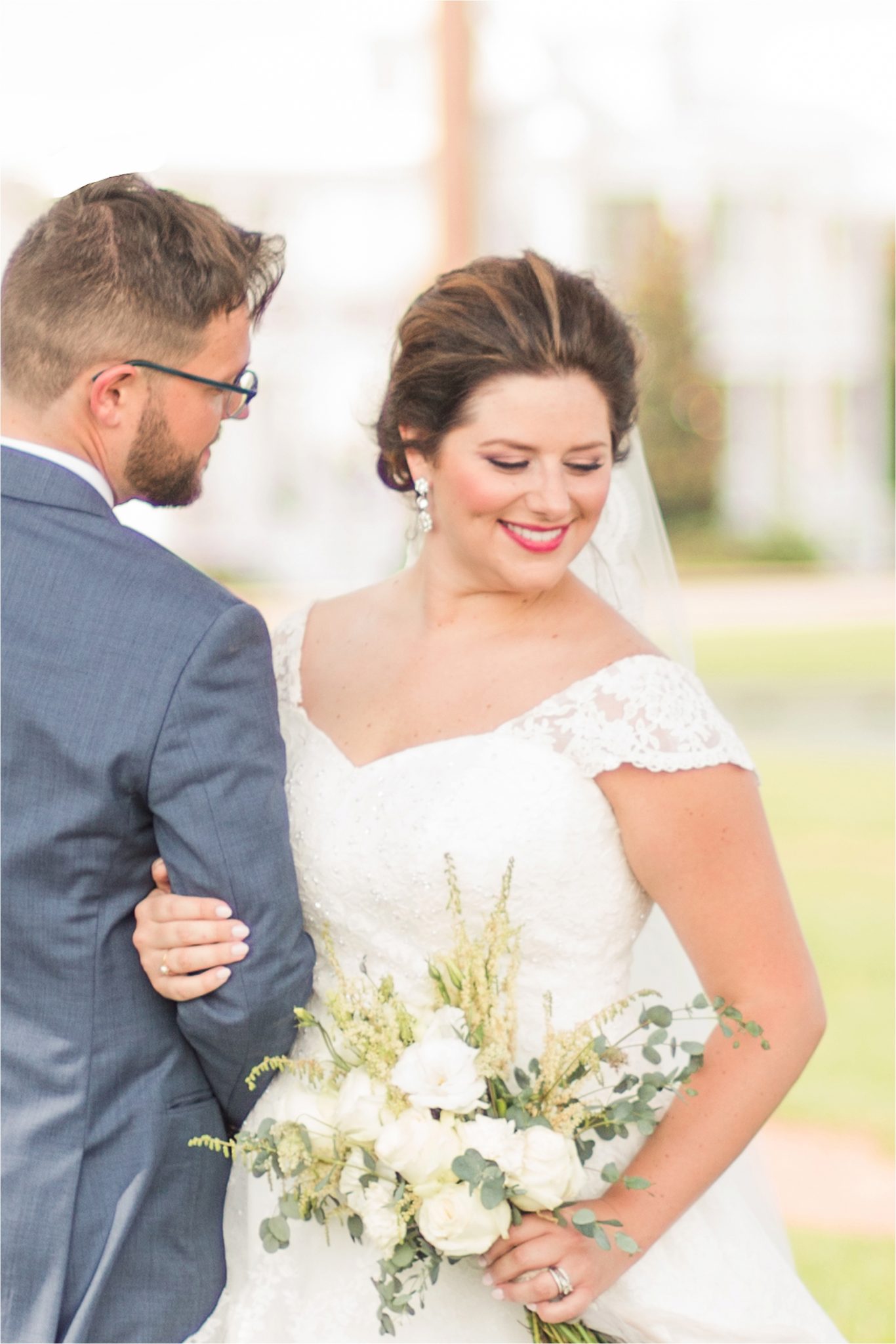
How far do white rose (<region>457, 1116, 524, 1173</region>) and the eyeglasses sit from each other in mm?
1134

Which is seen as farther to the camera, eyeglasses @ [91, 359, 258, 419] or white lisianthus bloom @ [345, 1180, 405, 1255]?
eyeglasses @ [91, 359, 258, 419]

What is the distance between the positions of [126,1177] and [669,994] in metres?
1.19

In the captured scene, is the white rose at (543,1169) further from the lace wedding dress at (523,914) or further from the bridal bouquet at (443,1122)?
the lace wedding dress at (523,914)

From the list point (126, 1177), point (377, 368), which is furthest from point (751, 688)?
point (126, 1177)

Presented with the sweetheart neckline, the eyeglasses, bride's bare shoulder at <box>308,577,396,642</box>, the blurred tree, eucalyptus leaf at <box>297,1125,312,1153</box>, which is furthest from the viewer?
the blurred tree

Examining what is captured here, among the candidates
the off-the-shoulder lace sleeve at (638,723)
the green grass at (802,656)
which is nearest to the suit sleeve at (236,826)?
the off-the-shoulder lace sleeve at (638,723)

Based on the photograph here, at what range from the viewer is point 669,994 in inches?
110

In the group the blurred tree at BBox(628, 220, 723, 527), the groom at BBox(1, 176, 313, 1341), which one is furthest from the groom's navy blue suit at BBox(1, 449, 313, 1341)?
the blurred tree at BBox(628, 220, 723, 527)

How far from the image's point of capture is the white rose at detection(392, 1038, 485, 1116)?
1.75 meters

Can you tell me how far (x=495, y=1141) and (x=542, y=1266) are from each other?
31 cm

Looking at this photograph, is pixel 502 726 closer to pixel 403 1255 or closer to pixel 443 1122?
pixel 443 1122

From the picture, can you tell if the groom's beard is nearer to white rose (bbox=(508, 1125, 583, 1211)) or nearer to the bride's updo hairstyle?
the bride's updo hairstyle

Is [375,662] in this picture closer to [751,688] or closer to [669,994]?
[669,994]

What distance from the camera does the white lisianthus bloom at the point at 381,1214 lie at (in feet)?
5.83
